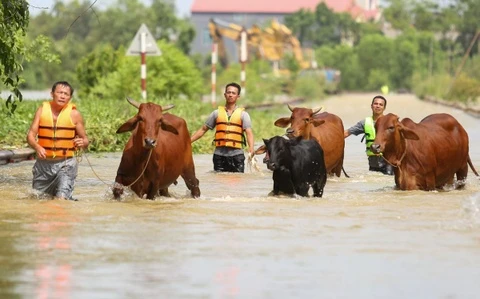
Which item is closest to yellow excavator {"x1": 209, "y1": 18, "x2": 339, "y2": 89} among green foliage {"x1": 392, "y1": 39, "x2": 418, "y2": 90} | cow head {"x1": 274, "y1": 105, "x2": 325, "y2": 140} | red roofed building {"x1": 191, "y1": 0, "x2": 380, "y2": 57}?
green foliage {"x1": 392, "y1": 39, "x2": 418, "y2": 90}

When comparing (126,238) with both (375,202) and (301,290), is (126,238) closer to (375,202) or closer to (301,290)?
(301,290)

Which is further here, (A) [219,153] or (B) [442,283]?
(A) [219,153]

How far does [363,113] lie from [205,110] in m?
16.8

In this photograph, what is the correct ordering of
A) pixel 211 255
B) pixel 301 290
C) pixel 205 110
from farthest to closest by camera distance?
pixel 205 110 < pixel 211 255 < pixel 301 290

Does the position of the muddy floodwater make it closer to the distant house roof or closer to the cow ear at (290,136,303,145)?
the cow ear at (290,136,303,145)

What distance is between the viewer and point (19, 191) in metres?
18.2

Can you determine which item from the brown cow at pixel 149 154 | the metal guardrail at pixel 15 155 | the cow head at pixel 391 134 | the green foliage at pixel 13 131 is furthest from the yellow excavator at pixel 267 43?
the brown cow at pixel 149 154

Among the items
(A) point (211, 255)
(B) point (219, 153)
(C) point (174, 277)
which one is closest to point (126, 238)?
(A) point (211, 255)

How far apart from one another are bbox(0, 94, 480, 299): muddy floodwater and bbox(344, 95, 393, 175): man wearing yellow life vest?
2045 mm

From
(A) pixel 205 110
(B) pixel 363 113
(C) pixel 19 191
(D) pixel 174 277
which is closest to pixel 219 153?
(C) pixel 19 191

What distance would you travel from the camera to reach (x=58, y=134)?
16.2 m

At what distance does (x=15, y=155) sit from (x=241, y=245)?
1148 centimetres

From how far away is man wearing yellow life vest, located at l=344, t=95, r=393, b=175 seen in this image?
68.5ft

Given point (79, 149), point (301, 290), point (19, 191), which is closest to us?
point (301, 290)
